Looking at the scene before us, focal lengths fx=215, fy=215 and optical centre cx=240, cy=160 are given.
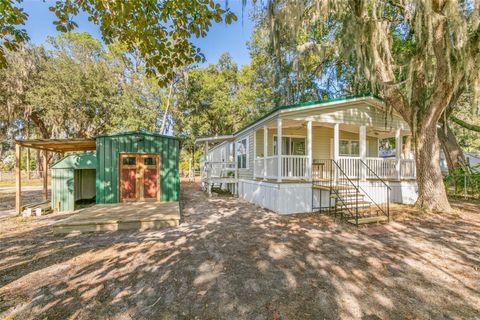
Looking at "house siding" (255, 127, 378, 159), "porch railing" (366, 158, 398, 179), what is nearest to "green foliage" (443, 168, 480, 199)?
"porch railing" (366, 158, 398, 179)

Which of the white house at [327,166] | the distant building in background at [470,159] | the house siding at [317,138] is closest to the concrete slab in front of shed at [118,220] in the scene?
the white house at [327,166]

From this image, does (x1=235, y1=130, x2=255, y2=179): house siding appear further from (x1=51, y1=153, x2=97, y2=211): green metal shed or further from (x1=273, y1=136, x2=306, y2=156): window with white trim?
(x1=51, y1=153, x2=97, y2=211): green metal shed

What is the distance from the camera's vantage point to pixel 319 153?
37.1 feet

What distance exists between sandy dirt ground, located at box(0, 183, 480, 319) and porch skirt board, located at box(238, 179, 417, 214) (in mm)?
1737

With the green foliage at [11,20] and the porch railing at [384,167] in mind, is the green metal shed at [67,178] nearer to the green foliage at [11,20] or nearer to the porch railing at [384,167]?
the green foliage at [11,20]

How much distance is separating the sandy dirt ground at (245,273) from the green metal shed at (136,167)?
8.80 ft

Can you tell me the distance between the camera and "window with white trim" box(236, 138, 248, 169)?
471 inches

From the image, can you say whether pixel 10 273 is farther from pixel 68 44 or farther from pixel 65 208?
pixel 68 44

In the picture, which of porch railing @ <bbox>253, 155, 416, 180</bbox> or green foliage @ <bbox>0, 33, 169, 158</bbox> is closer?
porch railing @ <bbox>253, 155, 416, 180</bbox>

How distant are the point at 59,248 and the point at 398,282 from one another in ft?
20.4

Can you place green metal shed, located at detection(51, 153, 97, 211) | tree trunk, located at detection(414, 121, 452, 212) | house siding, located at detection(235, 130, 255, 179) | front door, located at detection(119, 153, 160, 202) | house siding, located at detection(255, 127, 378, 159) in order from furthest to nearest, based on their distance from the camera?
house siding, located at detection(235, 130, 255, 179), house siding, located at detection(255, 127, 378, 159), front door, located at detection(119, 153, 160, 202), green metal shed, located at detection(51, 153, 97, 211), tree trunk, located at detection(414, 121, 452, 212)

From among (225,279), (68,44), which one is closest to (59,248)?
(225,279)

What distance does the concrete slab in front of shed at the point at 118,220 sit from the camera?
561 centimetres

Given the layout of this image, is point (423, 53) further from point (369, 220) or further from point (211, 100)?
point (211, 100)
